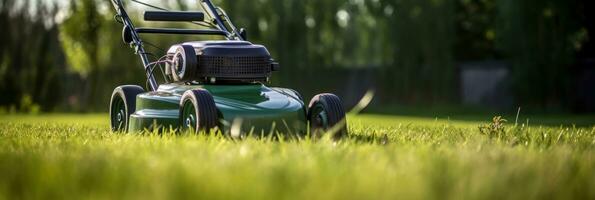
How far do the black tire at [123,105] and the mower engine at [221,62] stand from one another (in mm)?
785

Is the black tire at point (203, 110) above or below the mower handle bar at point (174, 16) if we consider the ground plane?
below

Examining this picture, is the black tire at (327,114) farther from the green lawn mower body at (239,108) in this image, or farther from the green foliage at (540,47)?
the green foliage at (540,47)

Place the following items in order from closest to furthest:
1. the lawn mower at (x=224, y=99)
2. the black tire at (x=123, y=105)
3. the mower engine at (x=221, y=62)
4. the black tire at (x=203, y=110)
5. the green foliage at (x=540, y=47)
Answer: the black tire at (x=203, y=110) < the lawn mower at (x=224, y=99) < the mower engine at (x=221, y=62) < the black tire at (x=123, y=105) < the green foliage at (x=540, y=47)

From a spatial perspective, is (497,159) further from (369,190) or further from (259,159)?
(369,190)

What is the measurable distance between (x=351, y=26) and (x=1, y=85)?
11.0 m

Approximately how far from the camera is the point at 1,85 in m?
21.2

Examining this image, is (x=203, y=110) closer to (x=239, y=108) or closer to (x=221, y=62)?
(x=239, y=108)

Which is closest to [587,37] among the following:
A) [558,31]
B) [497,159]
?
[558,31]

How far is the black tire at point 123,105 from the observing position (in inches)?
303

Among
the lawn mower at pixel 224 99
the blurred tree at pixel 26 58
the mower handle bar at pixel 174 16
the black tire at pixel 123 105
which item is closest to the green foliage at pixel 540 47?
the blurred tree at pixel 26 58

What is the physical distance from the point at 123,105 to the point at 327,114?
2.33 m

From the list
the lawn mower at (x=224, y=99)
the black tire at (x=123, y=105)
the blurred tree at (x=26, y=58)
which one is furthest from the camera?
the blurred tree at (x=26, y=58)

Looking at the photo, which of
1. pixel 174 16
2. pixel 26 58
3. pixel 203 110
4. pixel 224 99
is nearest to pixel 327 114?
pixel 224 99

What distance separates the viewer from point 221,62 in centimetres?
694
